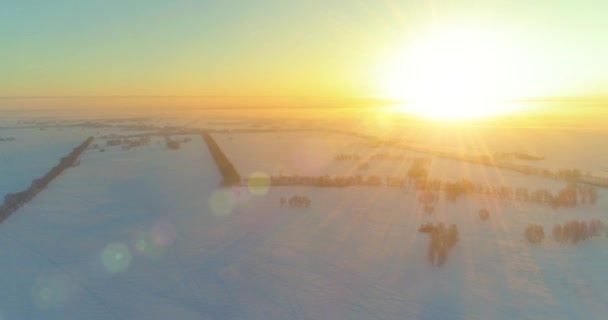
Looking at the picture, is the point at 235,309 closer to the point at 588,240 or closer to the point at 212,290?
the point at 212,290

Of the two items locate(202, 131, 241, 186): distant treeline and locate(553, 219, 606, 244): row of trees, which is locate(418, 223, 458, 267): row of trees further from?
locate(202, 131, 241, 186): distant treeline

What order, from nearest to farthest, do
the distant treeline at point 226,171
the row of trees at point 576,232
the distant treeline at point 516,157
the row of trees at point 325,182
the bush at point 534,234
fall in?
the bush at point 534,234 < the row of trees at point 576,232 < the row of trees at point 325,182 < the distant treeline at point 226,171 < the distant treeline at point 516,157

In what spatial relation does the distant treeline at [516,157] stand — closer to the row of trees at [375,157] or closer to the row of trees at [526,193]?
the row of trees at [375,157]

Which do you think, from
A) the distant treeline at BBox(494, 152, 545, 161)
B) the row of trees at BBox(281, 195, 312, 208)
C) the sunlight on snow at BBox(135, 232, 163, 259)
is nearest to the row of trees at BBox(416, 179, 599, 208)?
the row of trees at BBox(281, 195, 312, 208)

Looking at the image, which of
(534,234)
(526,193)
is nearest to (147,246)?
(534,234)

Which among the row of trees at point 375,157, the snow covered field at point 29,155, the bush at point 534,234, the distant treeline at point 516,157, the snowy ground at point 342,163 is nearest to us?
the bush at point 534,234

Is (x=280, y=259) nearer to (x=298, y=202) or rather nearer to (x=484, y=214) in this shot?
(x=298, y=202)

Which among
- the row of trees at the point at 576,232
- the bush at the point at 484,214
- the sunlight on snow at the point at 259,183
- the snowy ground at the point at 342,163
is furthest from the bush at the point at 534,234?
the sunlight on snow at the point at 259,183

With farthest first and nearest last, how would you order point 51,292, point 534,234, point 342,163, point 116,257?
point 342,163 → point 534,234 → point 116,257 → point 51,292
